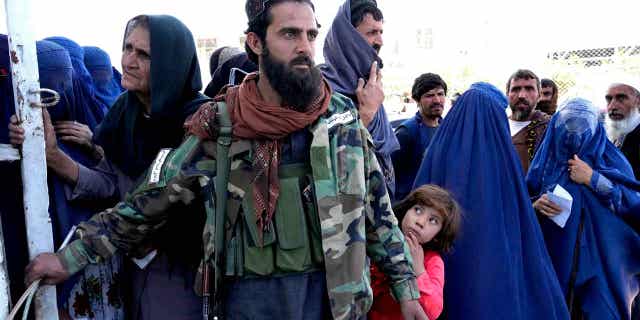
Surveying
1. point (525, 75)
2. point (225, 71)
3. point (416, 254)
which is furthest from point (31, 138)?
point (525, 75)

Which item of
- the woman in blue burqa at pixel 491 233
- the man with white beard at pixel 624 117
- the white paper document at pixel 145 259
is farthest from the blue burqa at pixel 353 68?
the man with white beard at pixel 624 117

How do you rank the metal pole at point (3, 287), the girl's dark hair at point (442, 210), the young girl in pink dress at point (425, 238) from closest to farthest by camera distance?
the metal pole at point (3, 287)
the young girl in pink dress at point (425, 238)
the girl's dark hair at point (442, 210)

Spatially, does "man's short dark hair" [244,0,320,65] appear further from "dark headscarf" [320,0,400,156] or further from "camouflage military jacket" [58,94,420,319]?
"dark headscarf" [320,0,400,156]

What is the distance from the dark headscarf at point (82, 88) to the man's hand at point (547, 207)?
7.33ft

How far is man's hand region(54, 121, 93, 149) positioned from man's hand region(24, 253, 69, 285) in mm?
462

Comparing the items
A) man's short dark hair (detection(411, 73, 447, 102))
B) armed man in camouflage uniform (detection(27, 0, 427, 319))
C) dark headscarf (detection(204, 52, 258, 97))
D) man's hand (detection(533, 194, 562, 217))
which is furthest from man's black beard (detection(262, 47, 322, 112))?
man's short dark hair (detection(411, 73, 447, 102))

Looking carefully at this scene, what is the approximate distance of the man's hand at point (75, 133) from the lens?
1.96 meters

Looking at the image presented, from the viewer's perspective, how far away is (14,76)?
1604 mm

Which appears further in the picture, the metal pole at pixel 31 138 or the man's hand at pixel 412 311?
the man's hand at pixel 412 311

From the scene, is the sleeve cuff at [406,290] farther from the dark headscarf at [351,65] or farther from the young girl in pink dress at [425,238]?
the dark headscarf at [351,65]

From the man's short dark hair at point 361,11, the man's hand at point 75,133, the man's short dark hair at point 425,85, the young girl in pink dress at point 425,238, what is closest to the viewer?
the man's hand at point 75,133

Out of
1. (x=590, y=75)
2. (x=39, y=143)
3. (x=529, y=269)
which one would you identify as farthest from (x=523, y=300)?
(x=590, y=75)

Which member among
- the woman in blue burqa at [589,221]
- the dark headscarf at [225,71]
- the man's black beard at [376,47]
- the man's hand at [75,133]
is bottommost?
the woman in blue burqa at [589,221]

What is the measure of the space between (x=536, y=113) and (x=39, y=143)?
3549 mm
